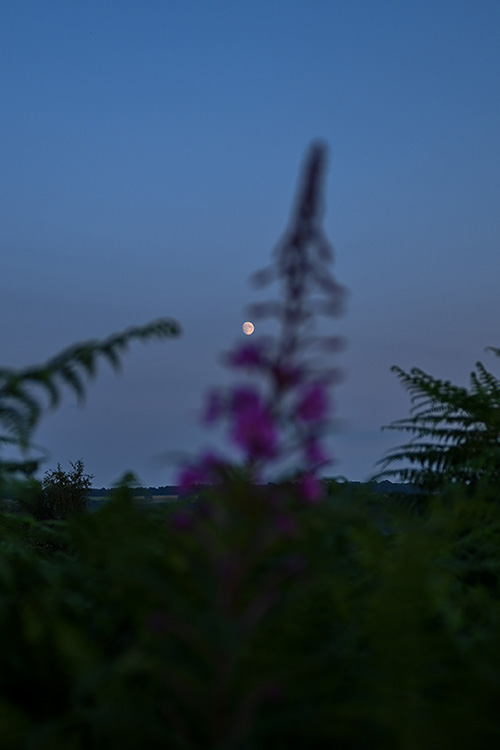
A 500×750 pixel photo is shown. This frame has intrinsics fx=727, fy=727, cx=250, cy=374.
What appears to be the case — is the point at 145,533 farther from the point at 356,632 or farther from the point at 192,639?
the point at 192,639

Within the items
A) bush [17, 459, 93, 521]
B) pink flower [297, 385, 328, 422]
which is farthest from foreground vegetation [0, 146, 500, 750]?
bush [17, 459, 93, 521]

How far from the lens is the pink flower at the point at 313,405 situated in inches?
55.0

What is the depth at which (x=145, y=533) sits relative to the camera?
2.71m

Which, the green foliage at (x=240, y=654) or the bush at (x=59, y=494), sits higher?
the bush at (x=59, y=494)

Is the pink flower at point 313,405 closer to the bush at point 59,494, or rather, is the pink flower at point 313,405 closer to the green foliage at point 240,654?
the green foliage at point 240,654

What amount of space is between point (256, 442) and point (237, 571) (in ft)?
0.82

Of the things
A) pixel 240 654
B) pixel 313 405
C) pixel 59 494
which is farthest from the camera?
pixel 59 494

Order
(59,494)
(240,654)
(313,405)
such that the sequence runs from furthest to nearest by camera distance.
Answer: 1. (59,494)
2. (240,654)
3. (313,405)

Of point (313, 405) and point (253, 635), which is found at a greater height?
point (313, 405)

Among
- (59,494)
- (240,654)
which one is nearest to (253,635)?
(240,654)

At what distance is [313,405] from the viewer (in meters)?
1.40

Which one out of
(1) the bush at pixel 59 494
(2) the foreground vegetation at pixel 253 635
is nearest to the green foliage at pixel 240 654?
(2) the foreground vegetation at pixel 253 635

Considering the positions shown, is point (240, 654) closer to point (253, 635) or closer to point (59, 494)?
point (253, 635)

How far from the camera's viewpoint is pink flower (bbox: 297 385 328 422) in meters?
1.40
